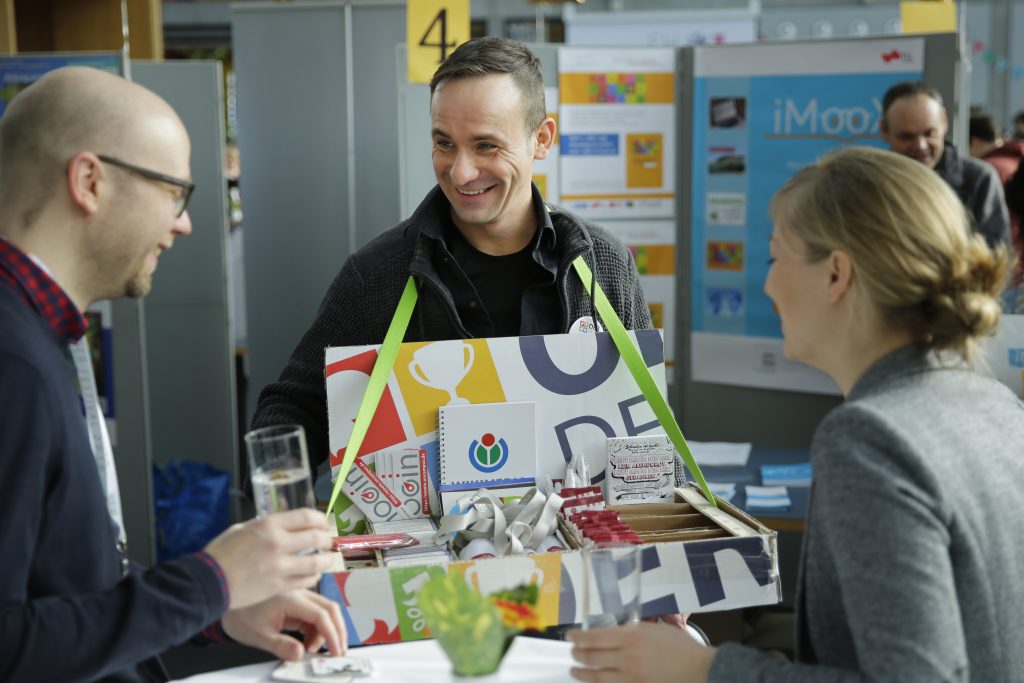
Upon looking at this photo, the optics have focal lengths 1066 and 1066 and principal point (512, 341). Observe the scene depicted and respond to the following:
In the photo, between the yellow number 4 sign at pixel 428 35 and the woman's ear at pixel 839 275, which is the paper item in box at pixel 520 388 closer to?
the woman's ear at pixel 839 275

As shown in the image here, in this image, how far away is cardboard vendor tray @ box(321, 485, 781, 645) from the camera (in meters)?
1.54

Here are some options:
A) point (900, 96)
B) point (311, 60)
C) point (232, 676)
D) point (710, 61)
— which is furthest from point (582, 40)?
point (232, 676)

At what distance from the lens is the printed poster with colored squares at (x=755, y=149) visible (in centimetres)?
441

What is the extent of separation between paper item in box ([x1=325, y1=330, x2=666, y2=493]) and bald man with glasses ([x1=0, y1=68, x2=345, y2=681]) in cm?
43

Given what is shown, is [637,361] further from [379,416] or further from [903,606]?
[903,606]

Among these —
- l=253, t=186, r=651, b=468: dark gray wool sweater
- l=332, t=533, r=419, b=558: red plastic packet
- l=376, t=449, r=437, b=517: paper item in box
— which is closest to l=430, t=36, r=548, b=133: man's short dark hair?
l=253, t=186, r=651, b=468: dark gray wool sweater

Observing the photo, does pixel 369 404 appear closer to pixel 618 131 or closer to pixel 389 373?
pixel 389 373

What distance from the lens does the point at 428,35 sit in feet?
12.8

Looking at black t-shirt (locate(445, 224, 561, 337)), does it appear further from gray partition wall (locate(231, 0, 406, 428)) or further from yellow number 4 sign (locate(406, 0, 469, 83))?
gray partition wall (locate(231, 0, 406, 428))

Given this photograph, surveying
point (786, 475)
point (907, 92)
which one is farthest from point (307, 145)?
point (786, 475)

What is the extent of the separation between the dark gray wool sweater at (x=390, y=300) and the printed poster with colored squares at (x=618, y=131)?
2.38m

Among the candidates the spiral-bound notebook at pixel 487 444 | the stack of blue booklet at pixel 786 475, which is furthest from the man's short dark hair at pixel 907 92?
the spiral-bound notebook at pixel 487 444

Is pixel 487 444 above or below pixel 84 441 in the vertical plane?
below

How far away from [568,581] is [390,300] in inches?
31.8
